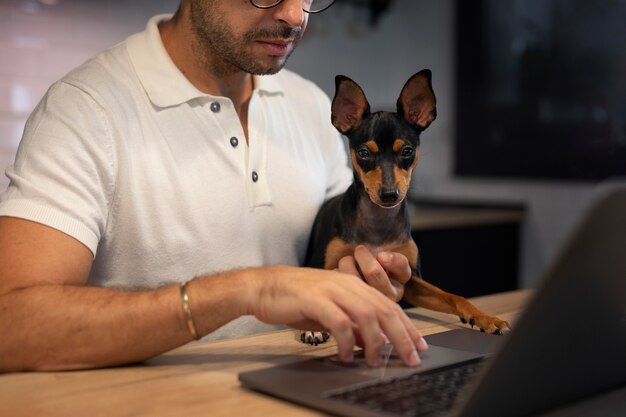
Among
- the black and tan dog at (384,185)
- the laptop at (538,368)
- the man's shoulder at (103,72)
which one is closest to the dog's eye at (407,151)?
the black and tan dog at (384,185)

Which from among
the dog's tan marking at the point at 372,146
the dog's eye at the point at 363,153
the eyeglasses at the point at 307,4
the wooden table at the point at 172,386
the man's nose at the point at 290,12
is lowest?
the wooden table at the point at 172,386

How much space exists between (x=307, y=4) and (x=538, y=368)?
0.83 meters

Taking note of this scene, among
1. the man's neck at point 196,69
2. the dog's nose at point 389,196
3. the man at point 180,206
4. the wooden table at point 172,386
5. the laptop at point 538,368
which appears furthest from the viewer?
the man's neck at point 196,69

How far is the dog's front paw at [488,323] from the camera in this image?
116 centimetres

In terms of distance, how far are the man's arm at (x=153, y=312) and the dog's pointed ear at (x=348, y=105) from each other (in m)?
0.37

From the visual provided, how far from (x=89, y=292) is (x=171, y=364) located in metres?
0.14

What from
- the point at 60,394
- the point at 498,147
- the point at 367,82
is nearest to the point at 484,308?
the point at 60,394

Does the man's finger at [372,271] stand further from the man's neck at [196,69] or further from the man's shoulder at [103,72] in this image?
the man's shoulder at [103,72]

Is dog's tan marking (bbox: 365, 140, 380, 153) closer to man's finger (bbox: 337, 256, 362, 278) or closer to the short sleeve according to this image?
man's finger (bbox: 337, 256, 362, 278)

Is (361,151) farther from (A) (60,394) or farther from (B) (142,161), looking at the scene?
(A) (60,394)

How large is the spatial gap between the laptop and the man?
5cm

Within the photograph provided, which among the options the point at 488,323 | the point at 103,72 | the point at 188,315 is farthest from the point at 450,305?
the point at 103,72

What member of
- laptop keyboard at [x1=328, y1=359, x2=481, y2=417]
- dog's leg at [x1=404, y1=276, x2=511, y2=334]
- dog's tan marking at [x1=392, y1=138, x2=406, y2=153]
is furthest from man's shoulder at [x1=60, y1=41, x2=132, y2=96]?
laptop keyboard at [x1=328, y1=359, x2=481, y2=417]

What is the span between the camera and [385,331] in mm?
899
